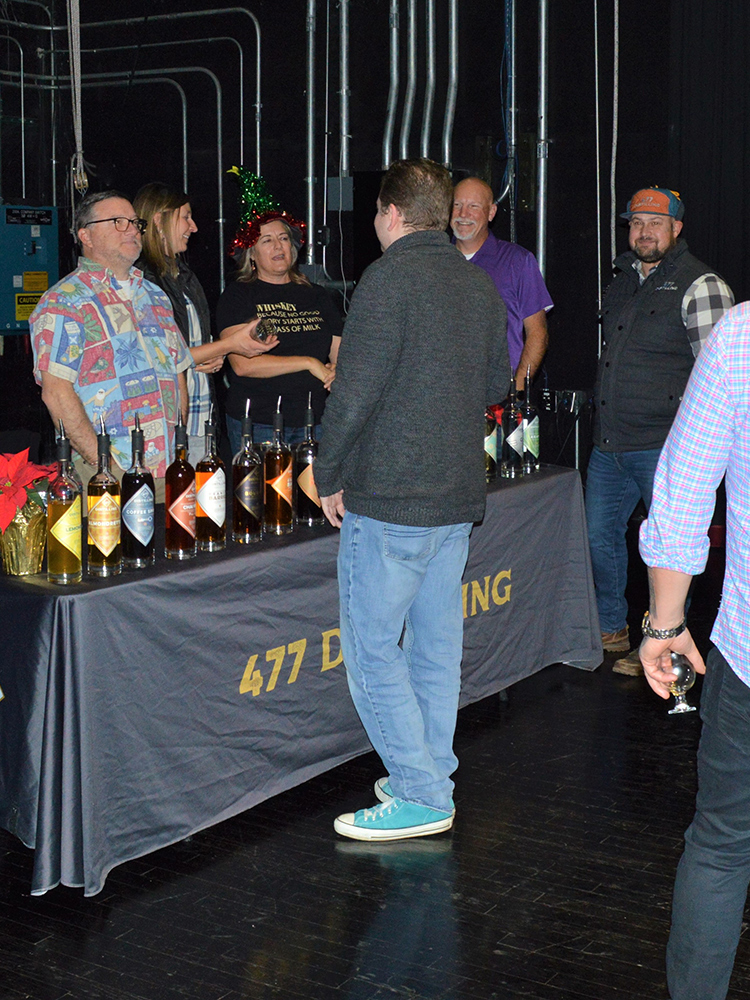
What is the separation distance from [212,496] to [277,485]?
0.25 metres

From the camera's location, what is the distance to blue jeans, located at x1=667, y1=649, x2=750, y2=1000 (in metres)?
1.66

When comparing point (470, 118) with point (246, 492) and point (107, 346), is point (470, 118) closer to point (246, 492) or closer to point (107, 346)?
point (107, 346)

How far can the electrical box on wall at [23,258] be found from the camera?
634cm

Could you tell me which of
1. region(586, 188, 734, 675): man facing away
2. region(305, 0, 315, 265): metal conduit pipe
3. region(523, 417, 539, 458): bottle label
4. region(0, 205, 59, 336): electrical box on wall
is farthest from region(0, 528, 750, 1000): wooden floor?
region(0, 205, 59, 336): electrical box on wall

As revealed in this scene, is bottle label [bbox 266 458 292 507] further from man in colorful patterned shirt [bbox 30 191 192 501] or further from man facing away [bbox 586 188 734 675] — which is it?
man facing away [bbox 586 188 734 675]

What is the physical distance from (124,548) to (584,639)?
1961 millimetres

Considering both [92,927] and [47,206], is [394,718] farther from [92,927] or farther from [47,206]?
[47,206]

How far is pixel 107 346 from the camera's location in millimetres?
3197

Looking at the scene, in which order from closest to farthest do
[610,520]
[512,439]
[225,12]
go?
[512,439], [610,520], [225,12]

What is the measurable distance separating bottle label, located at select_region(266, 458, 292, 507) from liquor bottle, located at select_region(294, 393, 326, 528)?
0.25ft

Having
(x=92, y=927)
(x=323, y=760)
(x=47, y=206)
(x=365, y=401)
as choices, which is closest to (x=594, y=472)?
(x=323, y=760)

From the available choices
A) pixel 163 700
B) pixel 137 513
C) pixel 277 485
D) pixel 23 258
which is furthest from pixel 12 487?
pixel 23 258

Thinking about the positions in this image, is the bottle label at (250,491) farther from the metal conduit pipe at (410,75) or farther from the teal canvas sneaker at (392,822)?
the metal conduit pipe at (410,75)

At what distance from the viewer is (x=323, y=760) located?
3066mm
